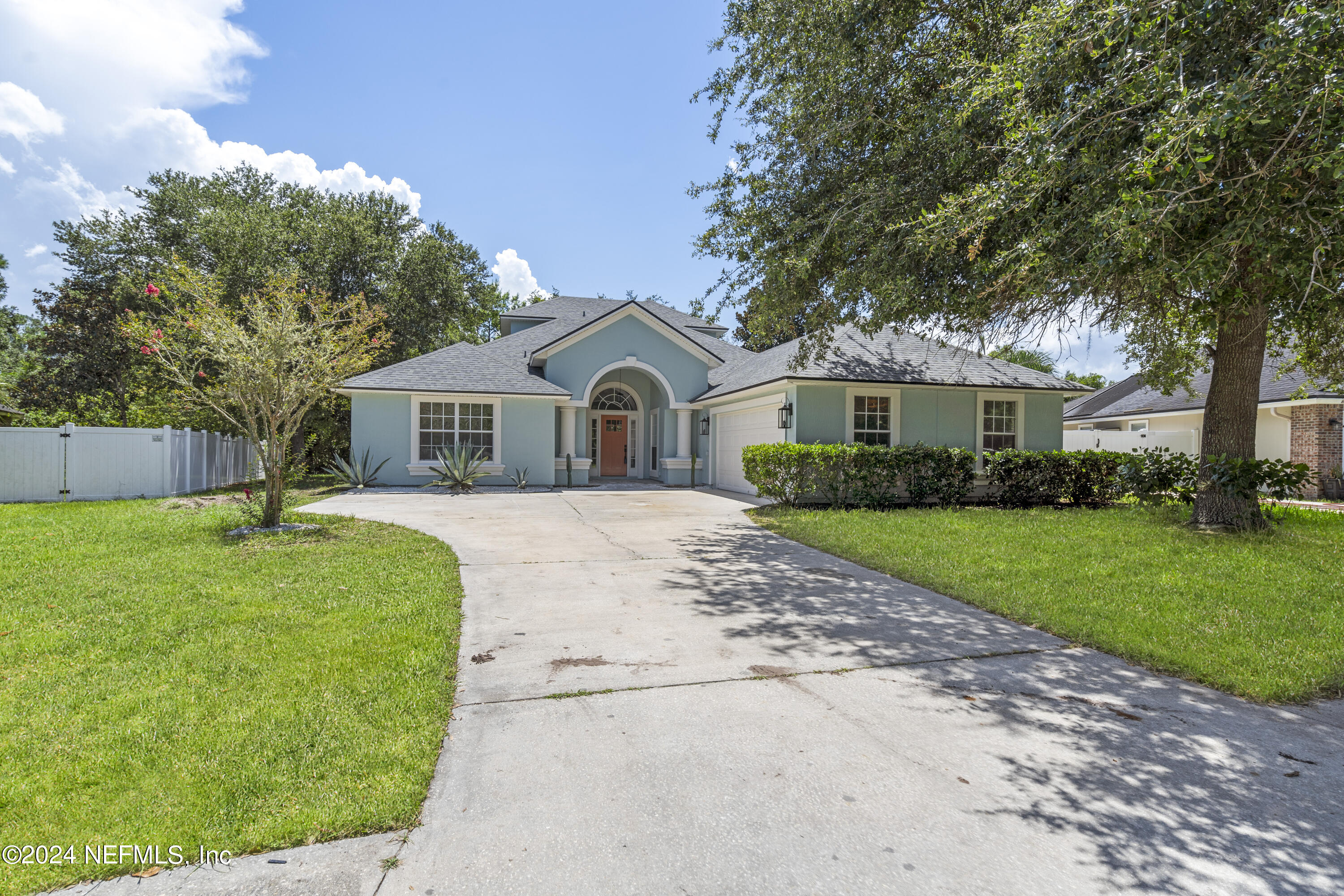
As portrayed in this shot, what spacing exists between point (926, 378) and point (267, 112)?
56.5ft

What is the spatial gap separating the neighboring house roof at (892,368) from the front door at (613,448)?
17.8 ft

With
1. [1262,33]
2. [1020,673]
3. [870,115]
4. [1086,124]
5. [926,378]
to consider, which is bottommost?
[1020,673]

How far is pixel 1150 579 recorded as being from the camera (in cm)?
661

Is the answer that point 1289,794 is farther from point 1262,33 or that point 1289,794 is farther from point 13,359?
point 13,359

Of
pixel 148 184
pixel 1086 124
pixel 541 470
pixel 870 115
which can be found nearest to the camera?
pixel 1086 124

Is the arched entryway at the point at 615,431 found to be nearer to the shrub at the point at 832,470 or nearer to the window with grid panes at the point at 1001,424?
the shrub at the point at 832,470

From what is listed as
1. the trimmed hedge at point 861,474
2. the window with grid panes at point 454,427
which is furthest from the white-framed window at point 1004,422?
the window with grid panes at point 454,427

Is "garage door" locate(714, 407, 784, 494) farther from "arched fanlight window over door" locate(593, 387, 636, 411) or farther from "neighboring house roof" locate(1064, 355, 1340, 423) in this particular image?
"neighboring house roof" locate(1064, 355, 1340, 423)

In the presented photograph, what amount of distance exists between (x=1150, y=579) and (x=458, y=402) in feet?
51.0

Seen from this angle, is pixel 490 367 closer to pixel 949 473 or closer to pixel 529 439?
pixel 529 439

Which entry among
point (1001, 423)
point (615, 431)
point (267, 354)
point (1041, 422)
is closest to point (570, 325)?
point (615, 431)

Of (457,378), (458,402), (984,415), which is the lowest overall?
(984,415)

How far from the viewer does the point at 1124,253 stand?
5.36 meters

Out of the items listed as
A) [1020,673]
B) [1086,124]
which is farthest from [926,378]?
[1020,673]
